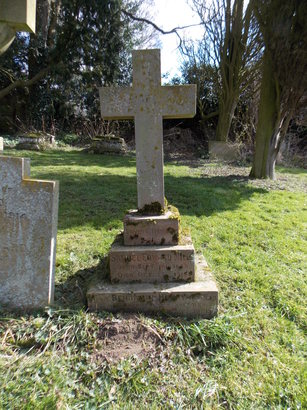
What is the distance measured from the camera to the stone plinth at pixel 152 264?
2400 mm

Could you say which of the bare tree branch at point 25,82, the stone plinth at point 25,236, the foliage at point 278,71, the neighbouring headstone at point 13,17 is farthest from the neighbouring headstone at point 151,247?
the bare tree branch at point 25,82

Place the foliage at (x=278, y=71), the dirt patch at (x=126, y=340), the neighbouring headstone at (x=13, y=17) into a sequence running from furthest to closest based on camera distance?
the foliage at (x=278, y=71) → the neighbouring headstone at (x=13, y=17) → the dirt patch at (x=126, y=340)

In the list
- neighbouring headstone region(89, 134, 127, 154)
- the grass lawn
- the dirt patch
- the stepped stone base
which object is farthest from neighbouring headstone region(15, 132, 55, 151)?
the dirt patch

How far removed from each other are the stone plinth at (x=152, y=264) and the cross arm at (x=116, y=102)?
118 centimetres

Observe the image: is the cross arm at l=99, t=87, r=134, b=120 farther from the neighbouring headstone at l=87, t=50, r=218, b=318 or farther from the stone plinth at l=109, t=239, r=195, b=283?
the stone plinth at l=109, t=239, r=195, b=283

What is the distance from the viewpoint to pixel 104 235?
3619 millimetres

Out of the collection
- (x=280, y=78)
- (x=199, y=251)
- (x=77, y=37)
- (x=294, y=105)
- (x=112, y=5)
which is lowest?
(x=199, y=251)

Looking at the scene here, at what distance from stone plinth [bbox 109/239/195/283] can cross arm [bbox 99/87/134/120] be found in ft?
3.87

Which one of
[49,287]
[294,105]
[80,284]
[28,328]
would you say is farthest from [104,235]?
[294,105]

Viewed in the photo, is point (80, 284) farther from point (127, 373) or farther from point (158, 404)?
point (158, 404)

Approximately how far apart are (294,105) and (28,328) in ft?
22.9

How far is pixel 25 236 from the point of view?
223 cm

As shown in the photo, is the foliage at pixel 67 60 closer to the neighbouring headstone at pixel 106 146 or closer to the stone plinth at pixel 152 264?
the neighbouring headstone at pixel 106 146

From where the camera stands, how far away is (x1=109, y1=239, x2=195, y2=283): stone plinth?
240 cm
